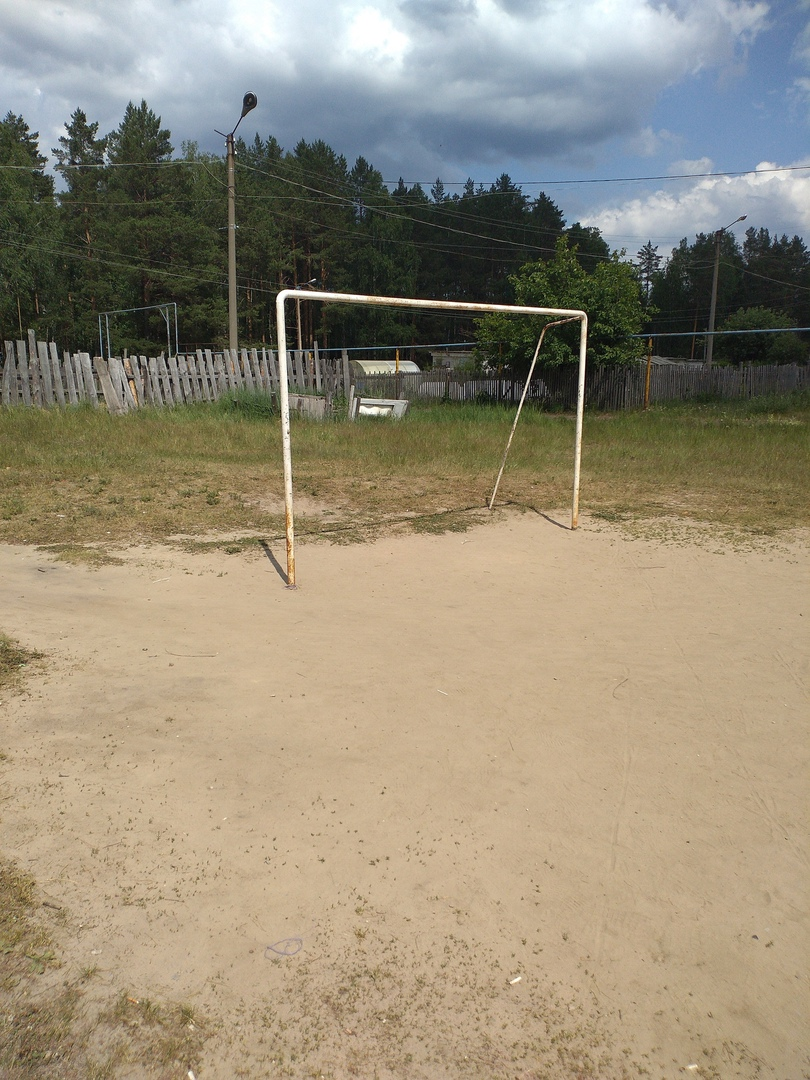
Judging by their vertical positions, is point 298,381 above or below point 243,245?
below

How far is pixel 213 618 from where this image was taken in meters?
5.28

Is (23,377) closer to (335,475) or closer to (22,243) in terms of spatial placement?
(335,475)

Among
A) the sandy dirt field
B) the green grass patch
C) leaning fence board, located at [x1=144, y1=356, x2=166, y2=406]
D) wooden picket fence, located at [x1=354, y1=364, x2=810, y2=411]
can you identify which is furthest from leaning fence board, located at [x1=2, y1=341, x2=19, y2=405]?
the green grass patch

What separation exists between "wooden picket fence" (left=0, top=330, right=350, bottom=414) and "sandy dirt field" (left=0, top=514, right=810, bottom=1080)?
10.7 meters

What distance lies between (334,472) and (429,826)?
8.20 meters

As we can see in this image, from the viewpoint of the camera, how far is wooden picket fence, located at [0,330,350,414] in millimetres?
14891

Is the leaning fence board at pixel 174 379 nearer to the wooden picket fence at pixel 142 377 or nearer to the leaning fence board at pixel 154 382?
the wooden picket fence at pixel 142 377

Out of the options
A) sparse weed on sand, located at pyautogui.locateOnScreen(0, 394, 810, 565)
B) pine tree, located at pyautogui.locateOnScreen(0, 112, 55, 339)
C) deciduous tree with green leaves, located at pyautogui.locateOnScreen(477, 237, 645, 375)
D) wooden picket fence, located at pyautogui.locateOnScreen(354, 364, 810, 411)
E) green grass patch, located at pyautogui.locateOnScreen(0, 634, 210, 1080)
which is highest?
pine tree, located at pyautogui.locateOnScreen(0, 112, 55, 339)

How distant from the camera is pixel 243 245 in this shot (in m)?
48.0

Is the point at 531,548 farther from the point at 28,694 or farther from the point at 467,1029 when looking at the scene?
the point at 467,1029

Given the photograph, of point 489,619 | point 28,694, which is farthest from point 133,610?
point 489,619

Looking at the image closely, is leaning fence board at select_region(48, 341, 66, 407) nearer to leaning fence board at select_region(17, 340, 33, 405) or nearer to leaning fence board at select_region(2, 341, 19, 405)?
leaning fence board at select_region(17, 340, 33, 405)

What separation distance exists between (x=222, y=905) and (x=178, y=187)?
5131 cm

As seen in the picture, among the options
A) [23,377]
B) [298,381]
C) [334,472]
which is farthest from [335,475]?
[298,381]
